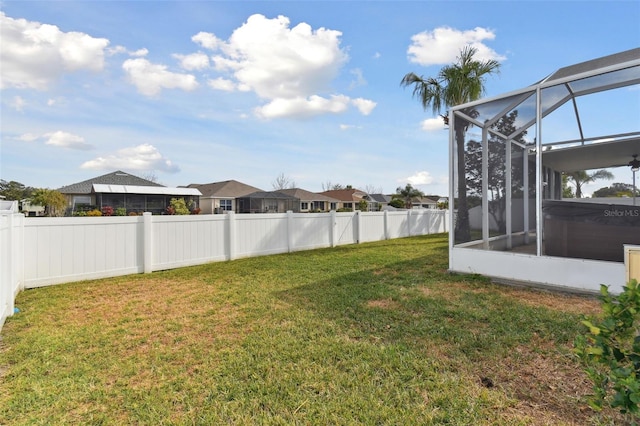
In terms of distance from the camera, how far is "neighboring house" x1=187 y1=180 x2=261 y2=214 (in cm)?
2928

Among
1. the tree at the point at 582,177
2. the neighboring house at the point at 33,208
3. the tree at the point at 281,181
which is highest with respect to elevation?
the tree at the point at 281,181

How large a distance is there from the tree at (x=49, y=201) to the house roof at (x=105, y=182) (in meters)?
3.05

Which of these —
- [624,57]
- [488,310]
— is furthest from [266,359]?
[624,57]

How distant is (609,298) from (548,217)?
15.2 feet

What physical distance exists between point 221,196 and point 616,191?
2707 cm

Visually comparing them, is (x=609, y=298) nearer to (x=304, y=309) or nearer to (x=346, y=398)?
(x=346, y=398)

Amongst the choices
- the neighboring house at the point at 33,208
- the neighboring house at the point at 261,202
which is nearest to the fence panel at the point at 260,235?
the neighboring house at the point at 33,208

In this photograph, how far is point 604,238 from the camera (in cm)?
491

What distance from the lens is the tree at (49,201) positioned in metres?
20.1

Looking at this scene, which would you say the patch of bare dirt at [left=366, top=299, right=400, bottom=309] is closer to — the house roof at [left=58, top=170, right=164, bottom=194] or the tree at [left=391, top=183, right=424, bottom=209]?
the house roof at [left=58, top=170, right=164, bottom=194]

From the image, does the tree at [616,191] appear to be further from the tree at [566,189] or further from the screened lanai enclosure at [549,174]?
the tree at [566,189]

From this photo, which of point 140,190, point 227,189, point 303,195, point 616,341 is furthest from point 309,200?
point 616,341

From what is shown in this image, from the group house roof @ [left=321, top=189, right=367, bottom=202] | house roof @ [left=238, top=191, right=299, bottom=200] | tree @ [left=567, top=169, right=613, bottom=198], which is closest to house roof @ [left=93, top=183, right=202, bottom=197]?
house roof @ [left=238, top=191, right=299, bottom=200]

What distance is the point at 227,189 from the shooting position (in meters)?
30.5
